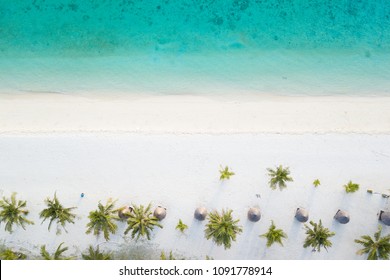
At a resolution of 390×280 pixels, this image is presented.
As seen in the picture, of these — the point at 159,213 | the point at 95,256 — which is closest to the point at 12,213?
the point at 95,256

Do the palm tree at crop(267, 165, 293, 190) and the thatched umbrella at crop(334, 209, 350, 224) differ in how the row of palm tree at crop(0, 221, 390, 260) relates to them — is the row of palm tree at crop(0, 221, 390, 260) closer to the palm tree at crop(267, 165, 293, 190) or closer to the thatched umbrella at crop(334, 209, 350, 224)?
the thatched umbrella at crop(334, 209, 350, 224)

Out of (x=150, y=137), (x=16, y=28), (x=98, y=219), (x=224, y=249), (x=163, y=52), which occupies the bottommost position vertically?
(x=224, y=249)

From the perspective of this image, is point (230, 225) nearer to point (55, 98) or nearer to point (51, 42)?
point (55, 98)

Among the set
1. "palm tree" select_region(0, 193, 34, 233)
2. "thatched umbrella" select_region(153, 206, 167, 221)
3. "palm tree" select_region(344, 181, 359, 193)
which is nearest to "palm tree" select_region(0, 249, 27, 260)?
"palm tree" select_region(0, 193, 34, 233)

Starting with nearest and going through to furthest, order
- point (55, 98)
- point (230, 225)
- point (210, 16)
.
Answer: point (230, 225) < point (55, 98) < point (210, 16)

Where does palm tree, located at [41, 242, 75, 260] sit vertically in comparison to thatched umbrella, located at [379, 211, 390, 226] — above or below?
below

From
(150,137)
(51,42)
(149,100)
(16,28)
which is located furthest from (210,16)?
(16,28)

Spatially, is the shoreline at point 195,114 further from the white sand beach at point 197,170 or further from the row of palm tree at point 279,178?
the row of palm tree at point 279,178
